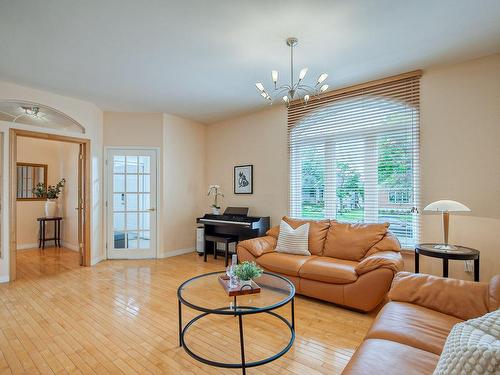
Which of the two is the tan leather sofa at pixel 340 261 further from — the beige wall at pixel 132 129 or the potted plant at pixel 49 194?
the potted plant at pixel 49 194

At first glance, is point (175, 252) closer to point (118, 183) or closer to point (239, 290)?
point (118, 183)

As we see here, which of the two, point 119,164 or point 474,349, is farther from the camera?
point 119,164

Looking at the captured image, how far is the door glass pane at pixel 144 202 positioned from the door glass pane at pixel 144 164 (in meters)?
0.46

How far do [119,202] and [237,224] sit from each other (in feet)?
7.37

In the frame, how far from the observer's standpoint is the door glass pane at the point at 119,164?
193 inches

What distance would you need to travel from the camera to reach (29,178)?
5789 mm

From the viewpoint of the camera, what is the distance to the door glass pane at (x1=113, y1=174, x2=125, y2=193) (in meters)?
4.90

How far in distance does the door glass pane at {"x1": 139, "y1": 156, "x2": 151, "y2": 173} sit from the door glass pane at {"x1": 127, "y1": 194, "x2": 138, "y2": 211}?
0.49 m

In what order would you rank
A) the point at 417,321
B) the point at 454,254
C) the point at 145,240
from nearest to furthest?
the point at 417,321
the point at 454,254
the point at 145,240

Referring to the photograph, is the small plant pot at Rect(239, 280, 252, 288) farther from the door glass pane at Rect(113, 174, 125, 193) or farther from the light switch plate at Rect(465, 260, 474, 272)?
the door glass pane at Rect(113, 174, 125, 193)

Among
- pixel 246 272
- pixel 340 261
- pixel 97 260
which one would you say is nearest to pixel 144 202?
pixel 97 260

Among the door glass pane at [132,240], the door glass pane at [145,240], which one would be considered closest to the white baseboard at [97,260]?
the door glass pane at [132,240]

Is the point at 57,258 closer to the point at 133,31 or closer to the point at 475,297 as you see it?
the point at 133,31

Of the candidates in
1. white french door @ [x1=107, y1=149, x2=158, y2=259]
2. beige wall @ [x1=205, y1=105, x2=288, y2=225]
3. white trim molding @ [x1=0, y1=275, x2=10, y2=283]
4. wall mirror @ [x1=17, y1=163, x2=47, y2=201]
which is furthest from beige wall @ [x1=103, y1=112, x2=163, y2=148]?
white trim molding @ [x1=0, y1=275, x2=10, y2=283]
